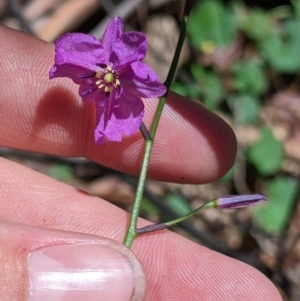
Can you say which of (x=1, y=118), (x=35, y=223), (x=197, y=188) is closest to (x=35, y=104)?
(x=1, y=118)

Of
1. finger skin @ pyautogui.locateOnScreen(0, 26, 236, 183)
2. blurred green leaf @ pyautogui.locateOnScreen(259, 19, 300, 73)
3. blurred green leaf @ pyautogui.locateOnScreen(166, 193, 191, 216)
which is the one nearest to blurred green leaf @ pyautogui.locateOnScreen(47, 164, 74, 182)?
blurred green leaf @ pyautogui.locateOnScreen(166, 193, 191, 216)

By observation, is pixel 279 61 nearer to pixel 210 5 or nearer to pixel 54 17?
pixel 210 5

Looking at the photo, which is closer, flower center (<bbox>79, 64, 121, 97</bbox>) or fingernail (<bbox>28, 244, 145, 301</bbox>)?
fingernail (<bbox>28, 244, 145, 301</bbox>)

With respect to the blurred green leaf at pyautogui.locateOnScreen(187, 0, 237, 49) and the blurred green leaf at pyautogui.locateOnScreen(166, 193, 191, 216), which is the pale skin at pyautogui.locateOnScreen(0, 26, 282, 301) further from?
the blurred green leaf at pyautogui.locateOnScreen(187, 0, 237, 49)

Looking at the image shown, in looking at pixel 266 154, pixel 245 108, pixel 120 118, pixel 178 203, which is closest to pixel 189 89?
pixel 245 108

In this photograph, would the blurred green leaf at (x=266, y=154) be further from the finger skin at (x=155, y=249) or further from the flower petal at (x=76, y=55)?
the flower petal at (x=76, y=55)

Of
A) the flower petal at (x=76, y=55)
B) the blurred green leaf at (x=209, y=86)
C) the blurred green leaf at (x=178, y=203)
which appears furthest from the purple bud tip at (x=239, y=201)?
the blurred green leaf at (x=209, y=86)
